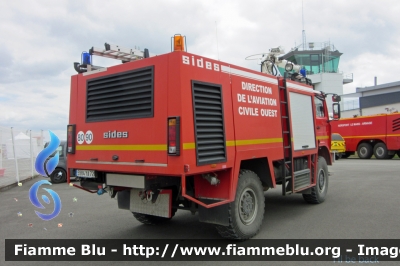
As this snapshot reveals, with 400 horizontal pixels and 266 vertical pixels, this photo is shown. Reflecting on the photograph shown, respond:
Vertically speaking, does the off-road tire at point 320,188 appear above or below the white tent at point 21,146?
below

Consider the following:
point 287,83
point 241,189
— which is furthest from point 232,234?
point 287,83

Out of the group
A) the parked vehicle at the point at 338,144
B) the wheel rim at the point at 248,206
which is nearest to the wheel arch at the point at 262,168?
the wheel rim at the point at 248,206

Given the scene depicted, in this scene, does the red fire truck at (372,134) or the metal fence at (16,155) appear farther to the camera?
the red fire truck at (372,134)

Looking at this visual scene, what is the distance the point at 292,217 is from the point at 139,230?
9.72 ft

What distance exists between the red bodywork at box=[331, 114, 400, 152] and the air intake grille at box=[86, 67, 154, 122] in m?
18.4

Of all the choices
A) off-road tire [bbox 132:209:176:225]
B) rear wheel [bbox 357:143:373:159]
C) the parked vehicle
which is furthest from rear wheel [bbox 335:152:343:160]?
off-road tire [bbox 132:209:176:225]

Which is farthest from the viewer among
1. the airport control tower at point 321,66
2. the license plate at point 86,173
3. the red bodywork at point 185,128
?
the airport control tower at point 321,66

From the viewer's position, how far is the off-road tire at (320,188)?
775 cm

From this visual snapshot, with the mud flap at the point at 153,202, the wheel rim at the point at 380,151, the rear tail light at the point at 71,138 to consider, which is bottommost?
the mud flap at the point at 153,202

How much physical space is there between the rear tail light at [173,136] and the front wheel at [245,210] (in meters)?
1.23

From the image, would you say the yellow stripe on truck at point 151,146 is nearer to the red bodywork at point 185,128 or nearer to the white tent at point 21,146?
the red bodywork at point 185,128

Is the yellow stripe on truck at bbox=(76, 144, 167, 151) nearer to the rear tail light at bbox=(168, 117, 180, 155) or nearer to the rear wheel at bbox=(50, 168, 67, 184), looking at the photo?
the rear tail light at bbox=(168, 117, 180, 155)

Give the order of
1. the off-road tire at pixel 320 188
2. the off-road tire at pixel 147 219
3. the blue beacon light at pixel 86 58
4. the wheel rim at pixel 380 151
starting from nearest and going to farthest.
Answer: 1. the blue beacon light at pixel 86 58
2. the off-road tire at pixel 147 219
3. the off-road tire at pixel 320 188
4. the wheel rim at pixel 380 151

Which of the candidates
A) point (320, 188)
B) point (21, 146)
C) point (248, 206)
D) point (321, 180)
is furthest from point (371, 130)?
point (21, 146)
